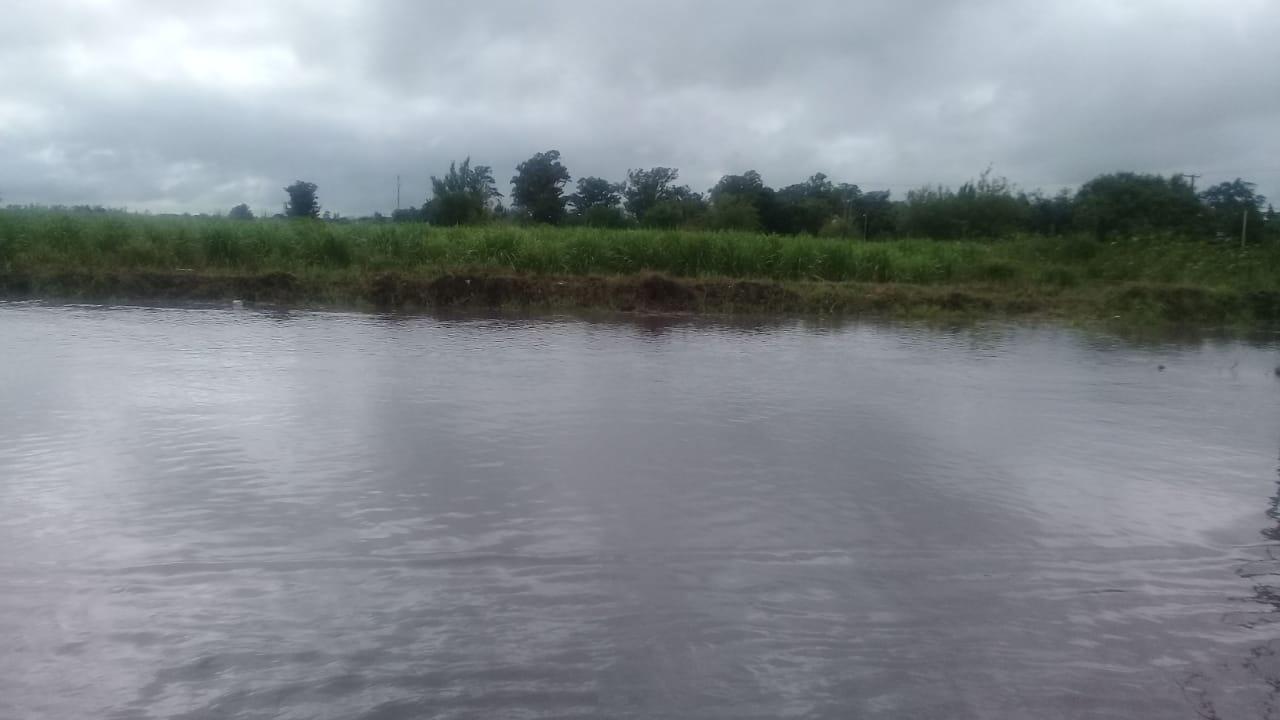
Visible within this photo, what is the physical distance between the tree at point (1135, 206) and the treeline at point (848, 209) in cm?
4

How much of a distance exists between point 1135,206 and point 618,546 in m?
31.9

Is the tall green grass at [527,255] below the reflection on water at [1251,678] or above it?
above

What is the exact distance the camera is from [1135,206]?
30.5 metres

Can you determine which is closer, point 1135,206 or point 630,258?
point 630,258

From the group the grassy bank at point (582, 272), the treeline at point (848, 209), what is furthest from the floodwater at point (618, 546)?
the treeline at point (848, 209)

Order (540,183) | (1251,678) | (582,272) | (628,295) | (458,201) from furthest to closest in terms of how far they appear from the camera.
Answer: (540,183), (458,201), (582,272), (628,295), (1251,678)

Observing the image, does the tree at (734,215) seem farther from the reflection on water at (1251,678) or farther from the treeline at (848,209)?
the reflection on water at (1251,678)

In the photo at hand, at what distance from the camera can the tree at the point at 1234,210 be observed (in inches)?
1054

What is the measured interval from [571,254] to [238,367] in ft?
28.0

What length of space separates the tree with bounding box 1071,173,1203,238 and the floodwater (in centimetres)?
2397

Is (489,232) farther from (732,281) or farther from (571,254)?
(732,281)

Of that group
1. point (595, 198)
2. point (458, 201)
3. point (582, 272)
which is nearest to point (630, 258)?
point (582, 272)

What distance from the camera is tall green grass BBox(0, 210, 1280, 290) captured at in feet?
48.9

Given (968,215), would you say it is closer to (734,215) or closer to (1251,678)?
(734,215)
